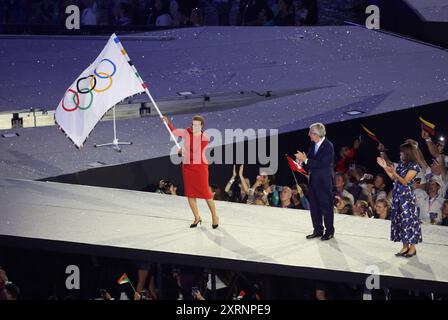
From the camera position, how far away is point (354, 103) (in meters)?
14.8

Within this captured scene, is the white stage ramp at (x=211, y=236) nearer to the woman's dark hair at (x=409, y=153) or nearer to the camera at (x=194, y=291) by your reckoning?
the camera at (x=194, y=291)

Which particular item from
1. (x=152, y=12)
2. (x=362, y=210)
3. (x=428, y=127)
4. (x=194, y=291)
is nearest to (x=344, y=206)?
(x=362, y=210)

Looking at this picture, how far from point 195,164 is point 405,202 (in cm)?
199

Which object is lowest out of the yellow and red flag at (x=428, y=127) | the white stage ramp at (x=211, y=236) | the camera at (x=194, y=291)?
the camera at (x=194, y=291)

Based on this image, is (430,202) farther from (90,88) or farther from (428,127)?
(90,88)

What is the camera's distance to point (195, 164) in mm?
10570

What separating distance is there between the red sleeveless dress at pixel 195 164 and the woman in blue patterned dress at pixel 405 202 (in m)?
1.72

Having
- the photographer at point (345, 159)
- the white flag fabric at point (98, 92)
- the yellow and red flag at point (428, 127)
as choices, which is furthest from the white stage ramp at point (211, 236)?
the yellow and red flag at point (428, 127)

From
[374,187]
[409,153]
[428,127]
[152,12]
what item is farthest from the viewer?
[152,12]

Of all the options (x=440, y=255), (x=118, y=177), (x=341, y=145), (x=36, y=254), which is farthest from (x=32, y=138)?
(x=440, y=255)

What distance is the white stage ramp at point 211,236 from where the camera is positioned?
9.91 meters

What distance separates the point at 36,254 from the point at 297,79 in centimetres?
598

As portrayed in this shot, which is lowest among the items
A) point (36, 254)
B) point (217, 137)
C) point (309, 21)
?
point (36, 254)
